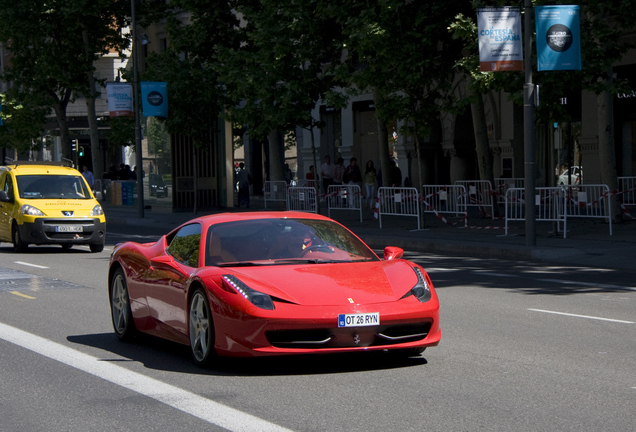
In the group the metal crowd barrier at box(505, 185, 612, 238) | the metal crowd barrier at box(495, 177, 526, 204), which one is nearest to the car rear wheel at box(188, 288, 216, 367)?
the metal crowd barrier at box(505, 185, 612, 238)

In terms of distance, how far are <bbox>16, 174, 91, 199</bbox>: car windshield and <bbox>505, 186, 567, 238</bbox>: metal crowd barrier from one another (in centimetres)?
932

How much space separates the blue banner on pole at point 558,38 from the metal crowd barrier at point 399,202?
6873 mm

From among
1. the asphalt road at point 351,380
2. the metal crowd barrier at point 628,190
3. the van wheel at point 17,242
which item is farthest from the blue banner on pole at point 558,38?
the van wheel at point 17,242

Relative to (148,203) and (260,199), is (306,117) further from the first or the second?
(260,199)

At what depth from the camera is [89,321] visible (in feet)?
36.4

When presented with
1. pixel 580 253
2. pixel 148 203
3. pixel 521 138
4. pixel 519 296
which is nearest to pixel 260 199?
pixel 148 203

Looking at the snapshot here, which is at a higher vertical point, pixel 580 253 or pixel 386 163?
pixel 386 163

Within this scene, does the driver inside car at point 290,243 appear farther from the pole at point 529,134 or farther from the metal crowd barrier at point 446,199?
the metal crowd barrier at point 446,199

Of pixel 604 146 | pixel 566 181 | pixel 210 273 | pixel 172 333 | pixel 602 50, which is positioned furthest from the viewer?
pixel 566 181

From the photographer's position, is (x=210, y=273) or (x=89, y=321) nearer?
(x=210, y=273)

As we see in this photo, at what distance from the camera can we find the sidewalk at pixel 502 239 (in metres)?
18.6

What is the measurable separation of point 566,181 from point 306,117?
855 cm

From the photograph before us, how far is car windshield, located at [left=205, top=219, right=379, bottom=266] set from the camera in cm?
848

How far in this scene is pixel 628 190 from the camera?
2377 centimetres
